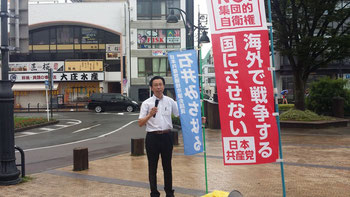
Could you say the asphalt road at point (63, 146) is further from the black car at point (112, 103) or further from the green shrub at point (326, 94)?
the black car at point (112, 103)

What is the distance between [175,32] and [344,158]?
3216 cm

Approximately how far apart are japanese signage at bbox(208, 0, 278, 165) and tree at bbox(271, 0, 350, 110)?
1147cm

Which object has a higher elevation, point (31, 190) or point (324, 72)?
point (324, 72)

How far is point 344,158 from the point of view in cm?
767

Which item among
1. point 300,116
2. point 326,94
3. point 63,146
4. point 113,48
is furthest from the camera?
point 113,48

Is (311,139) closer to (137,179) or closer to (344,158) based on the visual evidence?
(344,158)

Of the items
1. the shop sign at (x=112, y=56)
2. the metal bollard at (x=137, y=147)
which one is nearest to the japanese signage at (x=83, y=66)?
the shop sign at (x=112, y=56)

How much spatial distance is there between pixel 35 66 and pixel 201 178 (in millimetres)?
37000

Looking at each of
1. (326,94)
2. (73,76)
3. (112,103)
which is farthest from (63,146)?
(73,76)

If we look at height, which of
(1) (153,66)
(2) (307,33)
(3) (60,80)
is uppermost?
(1) (153,66)

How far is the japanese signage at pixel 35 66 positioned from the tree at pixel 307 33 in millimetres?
29187

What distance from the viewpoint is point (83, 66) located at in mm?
38312

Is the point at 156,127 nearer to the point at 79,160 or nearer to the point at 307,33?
the point at 79,160

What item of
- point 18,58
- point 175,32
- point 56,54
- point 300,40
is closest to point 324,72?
point 175,32
